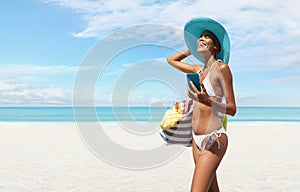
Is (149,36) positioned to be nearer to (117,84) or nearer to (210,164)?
(117,84)

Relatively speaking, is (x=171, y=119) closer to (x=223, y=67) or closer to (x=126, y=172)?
(x=223, y=67)

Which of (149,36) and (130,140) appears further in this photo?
(130,140)

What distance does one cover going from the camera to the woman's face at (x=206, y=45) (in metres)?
4.09

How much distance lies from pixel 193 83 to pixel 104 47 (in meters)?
2.91

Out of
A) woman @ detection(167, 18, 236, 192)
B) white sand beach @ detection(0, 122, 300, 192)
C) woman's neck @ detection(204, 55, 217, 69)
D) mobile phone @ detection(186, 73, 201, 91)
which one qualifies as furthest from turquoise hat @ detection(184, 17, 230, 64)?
white sand beach @ detection(0, 122, 300, 192)

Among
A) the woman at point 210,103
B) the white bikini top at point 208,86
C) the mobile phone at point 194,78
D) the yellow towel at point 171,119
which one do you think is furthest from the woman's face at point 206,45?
the yellow towel at point 171,119

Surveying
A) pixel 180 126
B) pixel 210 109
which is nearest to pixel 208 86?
pixel 210 109

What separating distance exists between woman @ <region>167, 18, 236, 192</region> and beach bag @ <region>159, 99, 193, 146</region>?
0.08 meters

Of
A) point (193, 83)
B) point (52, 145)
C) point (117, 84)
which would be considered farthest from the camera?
point (52, 145)

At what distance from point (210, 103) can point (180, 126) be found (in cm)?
60

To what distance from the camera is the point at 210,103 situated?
379cm

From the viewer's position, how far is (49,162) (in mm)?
9836

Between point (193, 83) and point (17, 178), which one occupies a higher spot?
point (193, 83)

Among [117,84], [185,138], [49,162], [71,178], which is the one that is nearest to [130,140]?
[49,162]
